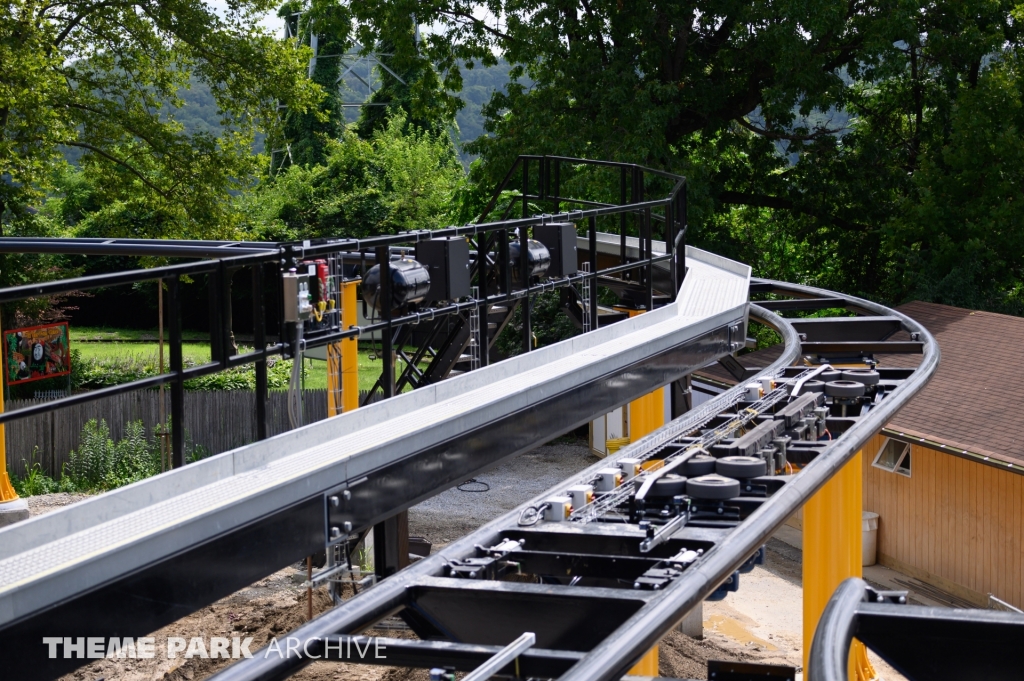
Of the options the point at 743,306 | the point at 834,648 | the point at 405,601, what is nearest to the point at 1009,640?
the point at 834,648

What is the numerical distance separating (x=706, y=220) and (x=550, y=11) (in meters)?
5.10

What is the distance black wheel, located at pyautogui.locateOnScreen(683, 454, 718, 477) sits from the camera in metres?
5.45

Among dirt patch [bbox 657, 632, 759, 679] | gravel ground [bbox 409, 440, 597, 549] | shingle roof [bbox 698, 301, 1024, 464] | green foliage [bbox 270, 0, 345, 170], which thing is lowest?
gravel ground [bbox 409, 440, 597, 549]

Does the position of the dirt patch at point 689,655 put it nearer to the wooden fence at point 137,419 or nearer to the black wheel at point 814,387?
the black wheel at point 814,387

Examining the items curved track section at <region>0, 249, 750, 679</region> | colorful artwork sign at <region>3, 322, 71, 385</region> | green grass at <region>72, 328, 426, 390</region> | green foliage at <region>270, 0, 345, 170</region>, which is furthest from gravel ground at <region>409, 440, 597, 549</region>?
green foliage at <region>270, 0, 345, 170</region>

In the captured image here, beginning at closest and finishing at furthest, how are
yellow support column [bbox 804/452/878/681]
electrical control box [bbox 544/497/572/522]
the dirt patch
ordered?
1. electrical control box [bbox 544/497/572/522]
2. yellow support column [bbox 804/452/878/681]
3. the dirt patch

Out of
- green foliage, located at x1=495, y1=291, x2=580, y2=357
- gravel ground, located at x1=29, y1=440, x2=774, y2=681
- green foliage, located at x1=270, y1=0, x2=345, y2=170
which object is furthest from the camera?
green foliage, located at x1=270, y1=0, x2=345, y2=170

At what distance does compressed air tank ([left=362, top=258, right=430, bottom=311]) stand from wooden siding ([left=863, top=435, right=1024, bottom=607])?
8.78m

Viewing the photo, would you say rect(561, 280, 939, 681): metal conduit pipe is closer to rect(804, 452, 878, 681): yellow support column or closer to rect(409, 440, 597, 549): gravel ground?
rect(804, 452, 878, 681): yellow support column

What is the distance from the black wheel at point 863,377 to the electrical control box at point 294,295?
15.8 feet

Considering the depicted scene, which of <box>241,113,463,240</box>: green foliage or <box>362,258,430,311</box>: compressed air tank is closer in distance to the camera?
<box>362,258,430,311</box>: compressed air tank

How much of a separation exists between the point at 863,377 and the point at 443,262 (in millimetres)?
3649

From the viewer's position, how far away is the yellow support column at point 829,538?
32.1ft

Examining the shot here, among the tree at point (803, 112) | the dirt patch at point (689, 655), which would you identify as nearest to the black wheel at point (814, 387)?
the dirt patch at point (689, 655)
